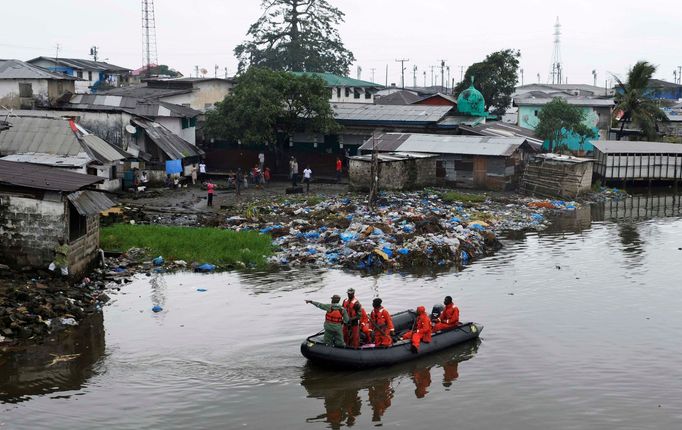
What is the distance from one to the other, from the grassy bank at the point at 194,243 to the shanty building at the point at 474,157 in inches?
546

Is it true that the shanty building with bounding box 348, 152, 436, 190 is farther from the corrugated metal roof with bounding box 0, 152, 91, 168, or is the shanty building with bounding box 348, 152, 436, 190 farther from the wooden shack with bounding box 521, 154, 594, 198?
the corrugated metal roof with bounding box 0, 152, 91, 168

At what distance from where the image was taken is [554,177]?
40562 mm

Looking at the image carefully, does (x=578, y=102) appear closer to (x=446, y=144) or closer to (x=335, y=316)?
(x=446, y=144)

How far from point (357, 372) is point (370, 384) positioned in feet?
1.58

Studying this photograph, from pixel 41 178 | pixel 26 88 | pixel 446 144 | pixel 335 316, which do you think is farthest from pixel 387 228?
pixel 26 88

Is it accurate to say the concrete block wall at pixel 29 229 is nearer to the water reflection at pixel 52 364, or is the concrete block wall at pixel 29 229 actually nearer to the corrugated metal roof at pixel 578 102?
the water reflection at pixel 52 364

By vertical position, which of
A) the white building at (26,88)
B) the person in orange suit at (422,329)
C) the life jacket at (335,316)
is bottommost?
the person in orange suit at (422,329)

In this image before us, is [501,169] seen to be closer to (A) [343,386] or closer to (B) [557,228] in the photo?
(B) [557,228]

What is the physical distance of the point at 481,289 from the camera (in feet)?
77.9

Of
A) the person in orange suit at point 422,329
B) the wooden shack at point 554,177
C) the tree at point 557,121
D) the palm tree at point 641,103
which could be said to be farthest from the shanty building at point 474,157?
the person in orange suit at point 422,329

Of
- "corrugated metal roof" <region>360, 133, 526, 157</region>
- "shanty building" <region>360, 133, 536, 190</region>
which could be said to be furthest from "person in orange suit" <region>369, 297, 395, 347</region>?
"corrugated metal roof" <region>360, 133, 526, 157</region>

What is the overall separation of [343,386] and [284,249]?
11.2m

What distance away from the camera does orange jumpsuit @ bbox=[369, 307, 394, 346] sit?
17438 mm

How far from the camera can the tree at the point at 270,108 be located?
4262cm
